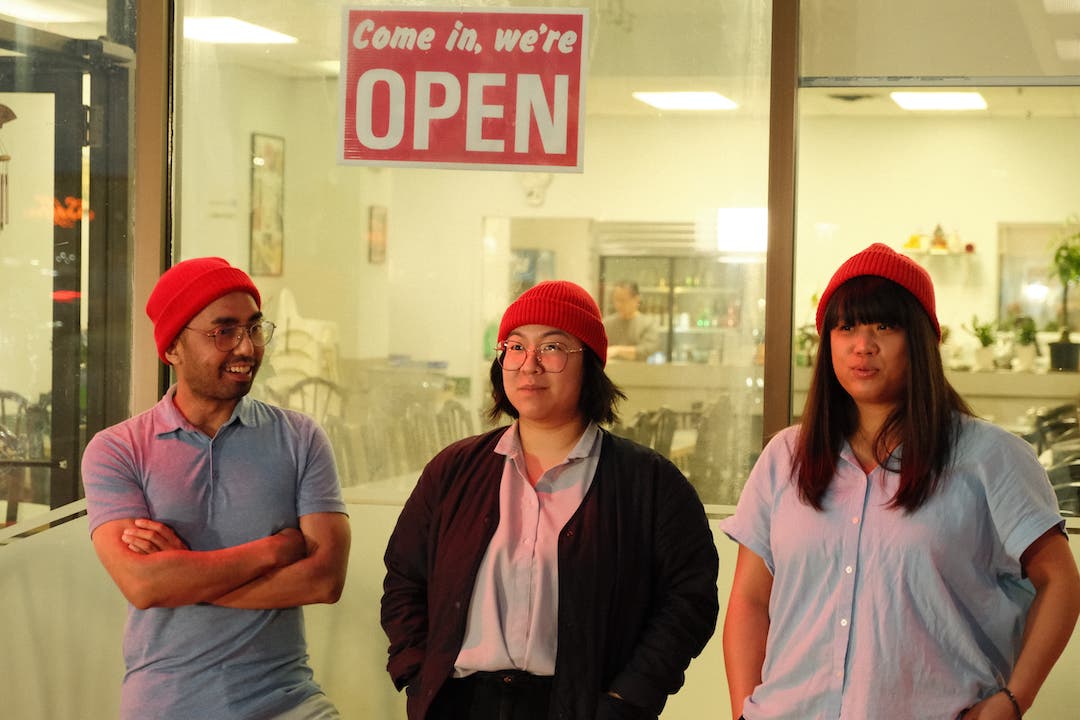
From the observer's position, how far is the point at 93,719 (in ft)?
12.3

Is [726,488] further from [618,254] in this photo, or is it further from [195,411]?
[195,411]

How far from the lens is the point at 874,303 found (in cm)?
214

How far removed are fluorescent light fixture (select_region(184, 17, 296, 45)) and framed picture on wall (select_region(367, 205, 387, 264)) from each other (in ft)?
1.98

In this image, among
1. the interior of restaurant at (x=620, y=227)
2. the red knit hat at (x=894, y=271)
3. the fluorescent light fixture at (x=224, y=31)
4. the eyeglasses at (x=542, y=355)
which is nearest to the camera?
the red knit hat at (x=894, y=271)

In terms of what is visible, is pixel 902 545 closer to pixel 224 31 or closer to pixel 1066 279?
pixel 1066 279

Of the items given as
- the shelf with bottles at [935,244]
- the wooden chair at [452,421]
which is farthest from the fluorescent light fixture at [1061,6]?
the wooden chair at [452,421]

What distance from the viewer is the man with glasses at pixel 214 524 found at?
2.61 m

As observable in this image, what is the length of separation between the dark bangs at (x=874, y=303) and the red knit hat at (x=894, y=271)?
1 cm

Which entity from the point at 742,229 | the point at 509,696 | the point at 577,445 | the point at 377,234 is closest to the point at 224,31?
the point at 377,234

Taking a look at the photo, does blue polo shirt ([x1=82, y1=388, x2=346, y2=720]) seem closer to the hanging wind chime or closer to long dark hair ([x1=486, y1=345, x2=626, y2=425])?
long dark hair ([x1=486, y1=345, x2=626, y2=425])

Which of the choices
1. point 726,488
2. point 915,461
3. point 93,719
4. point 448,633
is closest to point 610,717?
point 448,633

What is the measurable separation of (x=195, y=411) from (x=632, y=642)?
1093 mm

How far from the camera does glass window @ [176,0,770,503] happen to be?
351cm

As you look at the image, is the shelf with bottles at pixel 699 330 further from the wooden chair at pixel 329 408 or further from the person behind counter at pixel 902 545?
the person behind counter at pixel 902 545
